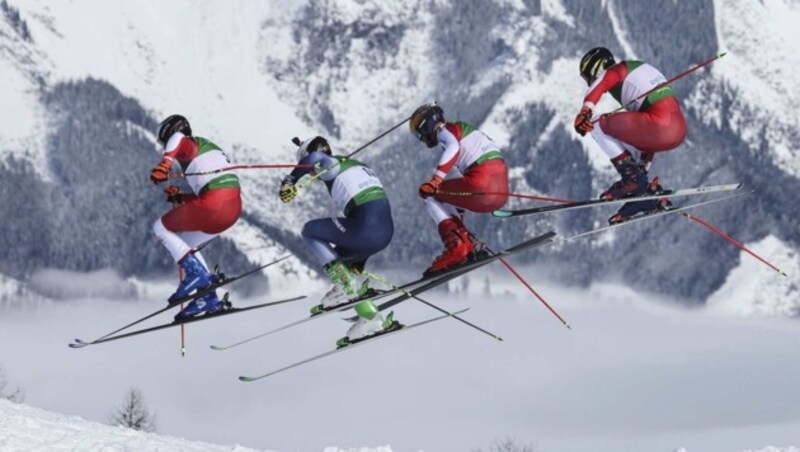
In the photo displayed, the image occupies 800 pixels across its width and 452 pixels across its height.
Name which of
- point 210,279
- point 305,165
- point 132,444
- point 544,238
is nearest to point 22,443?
point 132,444

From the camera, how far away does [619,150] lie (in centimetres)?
3800

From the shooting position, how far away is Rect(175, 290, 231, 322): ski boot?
3972cm

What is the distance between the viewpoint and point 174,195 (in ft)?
127

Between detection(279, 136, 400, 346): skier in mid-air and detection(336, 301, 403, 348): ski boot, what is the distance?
113 mm

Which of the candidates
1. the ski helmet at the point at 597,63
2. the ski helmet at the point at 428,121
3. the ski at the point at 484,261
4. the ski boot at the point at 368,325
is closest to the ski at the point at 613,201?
the ski at the point at 484,261

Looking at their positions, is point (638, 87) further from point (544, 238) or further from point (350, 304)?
point (350, 304)

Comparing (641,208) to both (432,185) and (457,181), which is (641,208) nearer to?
(457,181)

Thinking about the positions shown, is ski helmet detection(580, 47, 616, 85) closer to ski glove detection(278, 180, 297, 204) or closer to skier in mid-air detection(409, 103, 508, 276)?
skier in mid-air detection(409, 103, 508, 276)

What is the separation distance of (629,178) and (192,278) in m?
9.42

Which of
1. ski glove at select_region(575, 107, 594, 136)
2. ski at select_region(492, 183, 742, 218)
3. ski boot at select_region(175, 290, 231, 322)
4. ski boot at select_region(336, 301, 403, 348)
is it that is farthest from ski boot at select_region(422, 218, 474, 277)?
ski boot at select_region(175, 290, 231, 322)

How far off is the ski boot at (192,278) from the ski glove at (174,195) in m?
1.22

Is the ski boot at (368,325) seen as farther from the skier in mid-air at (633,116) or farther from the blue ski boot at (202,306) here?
the skier in mid-air at (633,116)

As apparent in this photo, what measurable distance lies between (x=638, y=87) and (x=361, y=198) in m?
6.03

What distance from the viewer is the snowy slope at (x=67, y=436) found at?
43.7m
